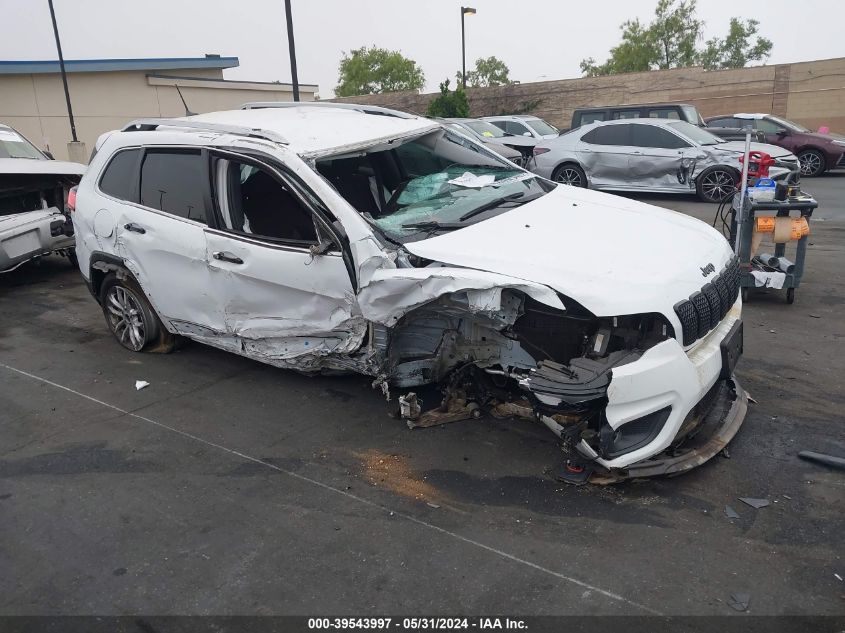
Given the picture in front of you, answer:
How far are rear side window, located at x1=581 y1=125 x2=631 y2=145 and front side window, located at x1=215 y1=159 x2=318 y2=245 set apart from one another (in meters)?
10.5

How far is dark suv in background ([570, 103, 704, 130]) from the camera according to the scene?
52.5 ft

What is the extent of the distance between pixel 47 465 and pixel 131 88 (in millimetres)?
28989

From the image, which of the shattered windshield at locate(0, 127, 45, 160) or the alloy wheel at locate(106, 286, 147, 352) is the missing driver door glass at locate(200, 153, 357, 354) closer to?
the alloy wheel at locate(106, 286, 147, 352)

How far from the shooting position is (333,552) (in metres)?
3.23

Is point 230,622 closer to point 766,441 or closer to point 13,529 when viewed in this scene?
point 13,529

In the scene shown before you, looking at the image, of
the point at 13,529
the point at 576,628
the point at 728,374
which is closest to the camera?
the point at 576,628

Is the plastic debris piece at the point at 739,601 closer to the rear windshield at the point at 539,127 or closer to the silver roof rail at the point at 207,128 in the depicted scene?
the silver roof rail at the point at 207,128

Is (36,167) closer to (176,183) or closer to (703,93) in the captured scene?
(176,183)

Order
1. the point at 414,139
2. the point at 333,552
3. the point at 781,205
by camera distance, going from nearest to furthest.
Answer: the point at 333,552 → the point at 414,139 → the point at 781,205

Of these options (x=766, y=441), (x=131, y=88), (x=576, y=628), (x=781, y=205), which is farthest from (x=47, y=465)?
(x=131, y=88)

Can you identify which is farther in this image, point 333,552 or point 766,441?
point 766,441

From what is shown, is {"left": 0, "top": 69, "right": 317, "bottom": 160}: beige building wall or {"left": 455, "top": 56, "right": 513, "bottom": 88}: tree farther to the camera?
{"left": 455, "top": 56, "right": 513, "bottom": 88}: tree

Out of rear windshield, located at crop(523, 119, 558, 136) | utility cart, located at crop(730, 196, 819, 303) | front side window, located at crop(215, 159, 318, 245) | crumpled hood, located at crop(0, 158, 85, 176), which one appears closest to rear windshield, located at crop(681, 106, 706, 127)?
rear windshield, located at crop(523, 119, 558, 136)

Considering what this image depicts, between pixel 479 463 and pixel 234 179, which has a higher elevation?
pixel 234 179
